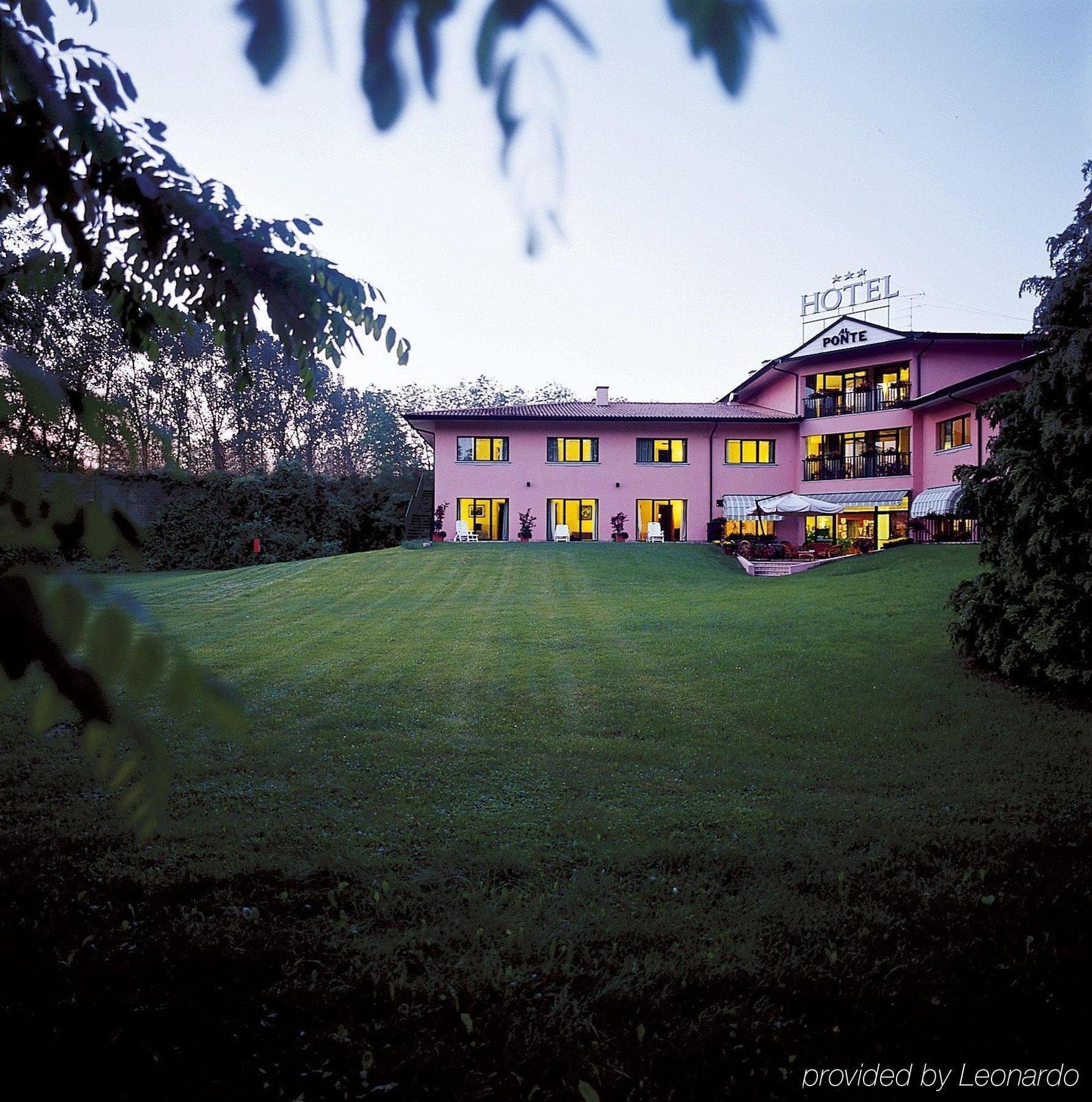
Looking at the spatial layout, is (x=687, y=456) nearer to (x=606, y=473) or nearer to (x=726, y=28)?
(x=606, y=473)

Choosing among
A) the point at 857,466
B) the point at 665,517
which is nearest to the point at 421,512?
the point at 665,517

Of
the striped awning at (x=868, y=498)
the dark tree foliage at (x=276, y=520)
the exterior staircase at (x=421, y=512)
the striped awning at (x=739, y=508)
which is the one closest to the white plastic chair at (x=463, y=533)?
the exterior staircase at (x=421, y=512)

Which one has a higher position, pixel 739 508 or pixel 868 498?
pixel 868 498

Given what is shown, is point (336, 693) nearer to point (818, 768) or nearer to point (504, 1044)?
point (818, 768)

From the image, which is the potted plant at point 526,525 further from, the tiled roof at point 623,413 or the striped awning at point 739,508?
A: the striped awning at point 739,508

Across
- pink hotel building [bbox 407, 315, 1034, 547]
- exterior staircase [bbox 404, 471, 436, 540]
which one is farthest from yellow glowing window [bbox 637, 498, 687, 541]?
exterior staircase [bbox 404, 471, 436, 540]

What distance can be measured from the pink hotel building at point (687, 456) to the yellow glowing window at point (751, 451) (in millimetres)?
42

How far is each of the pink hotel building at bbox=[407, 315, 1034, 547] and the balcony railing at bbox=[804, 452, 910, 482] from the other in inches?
2.5

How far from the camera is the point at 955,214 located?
5.55 ft

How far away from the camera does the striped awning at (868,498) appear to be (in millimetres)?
29625

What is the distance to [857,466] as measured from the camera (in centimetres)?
3170

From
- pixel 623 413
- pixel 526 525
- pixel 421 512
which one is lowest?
pixel 526 525

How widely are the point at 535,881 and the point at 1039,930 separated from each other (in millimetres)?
2625

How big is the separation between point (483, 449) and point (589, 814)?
29.1 m
